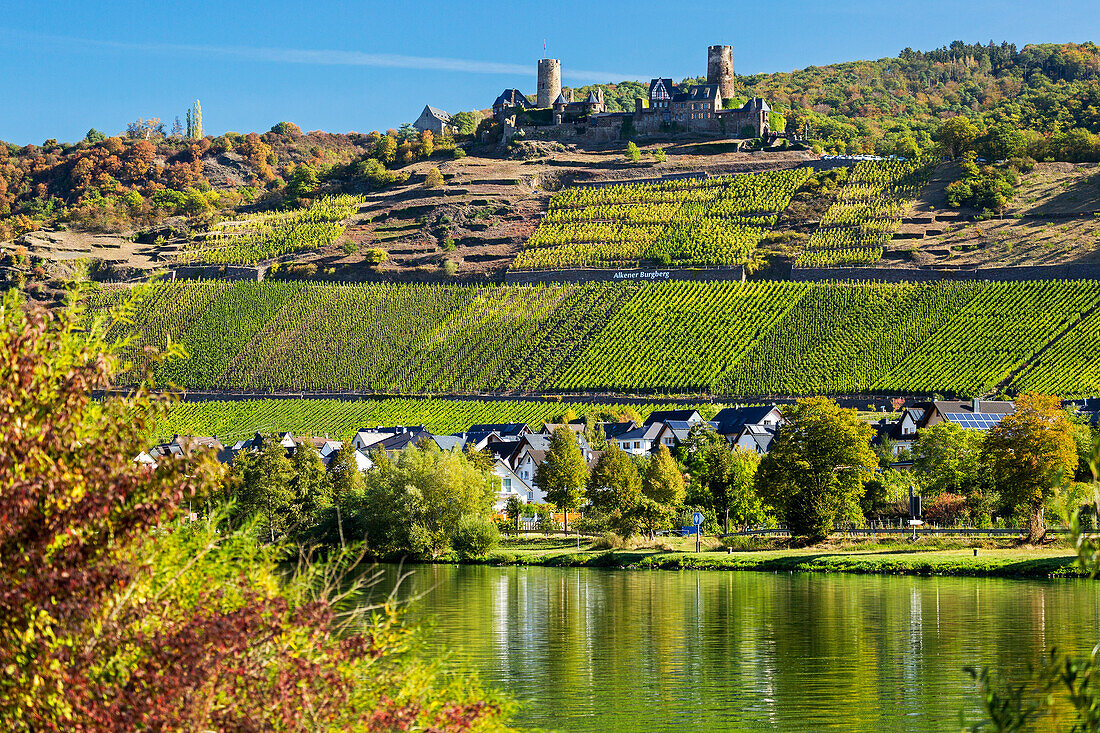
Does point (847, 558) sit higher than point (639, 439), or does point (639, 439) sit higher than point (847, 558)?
point (639, 439)

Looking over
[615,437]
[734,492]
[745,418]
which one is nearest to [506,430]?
[615,437]

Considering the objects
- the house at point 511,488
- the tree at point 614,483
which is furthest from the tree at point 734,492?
the house at point 511,488

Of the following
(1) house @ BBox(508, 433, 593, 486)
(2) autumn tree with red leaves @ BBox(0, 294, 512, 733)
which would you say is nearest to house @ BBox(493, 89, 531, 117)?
(1) house @ BBox(508, 433, 593, 486)

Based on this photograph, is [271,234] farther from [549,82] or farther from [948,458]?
[948,458]

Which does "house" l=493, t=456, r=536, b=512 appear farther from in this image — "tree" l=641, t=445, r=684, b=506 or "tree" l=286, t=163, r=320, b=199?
"tree" l=286, t=163, r=320, b=199

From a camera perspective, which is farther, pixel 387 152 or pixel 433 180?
pixel 387 152

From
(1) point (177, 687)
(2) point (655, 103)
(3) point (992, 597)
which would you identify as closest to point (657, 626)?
(3) point (992, 597)

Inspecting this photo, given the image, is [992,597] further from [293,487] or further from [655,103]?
[655,103]

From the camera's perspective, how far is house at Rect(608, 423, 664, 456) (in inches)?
3406

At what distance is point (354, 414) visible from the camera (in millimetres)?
108000

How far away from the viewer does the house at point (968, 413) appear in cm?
7662

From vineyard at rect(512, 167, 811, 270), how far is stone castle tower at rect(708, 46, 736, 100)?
28326 mm

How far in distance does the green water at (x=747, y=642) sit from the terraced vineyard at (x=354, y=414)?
51480 millimetres

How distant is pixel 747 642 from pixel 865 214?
105090 mm
